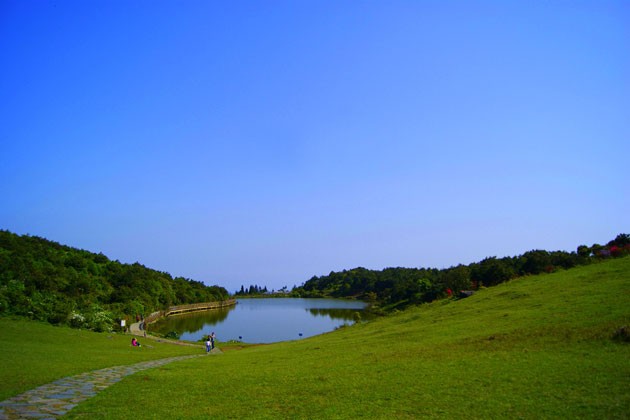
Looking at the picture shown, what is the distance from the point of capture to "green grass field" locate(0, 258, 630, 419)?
12.4m

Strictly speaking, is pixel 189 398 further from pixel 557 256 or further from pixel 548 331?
pixel 557 256

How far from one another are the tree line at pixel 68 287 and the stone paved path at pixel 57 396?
29482 millimetres

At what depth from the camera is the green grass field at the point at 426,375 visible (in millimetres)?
12406

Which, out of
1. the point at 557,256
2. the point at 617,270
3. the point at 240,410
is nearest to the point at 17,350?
the point at 240,410

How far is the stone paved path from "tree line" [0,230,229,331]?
29.5 meters

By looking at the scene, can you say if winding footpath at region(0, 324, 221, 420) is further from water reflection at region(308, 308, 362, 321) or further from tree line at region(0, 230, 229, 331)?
water reflection at region(308, 308, 362, 321)

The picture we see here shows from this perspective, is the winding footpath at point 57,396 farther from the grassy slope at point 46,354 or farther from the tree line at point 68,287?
the tree line at point 68,287

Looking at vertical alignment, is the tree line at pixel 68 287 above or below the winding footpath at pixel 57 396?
above

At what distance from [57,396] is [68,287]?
50961 mm

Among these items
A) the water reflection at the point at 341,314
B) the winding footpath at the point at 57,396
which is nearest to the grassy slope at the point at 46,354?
the winding footpath at the point at 57,396

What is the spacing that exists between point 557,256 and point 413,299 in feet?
129

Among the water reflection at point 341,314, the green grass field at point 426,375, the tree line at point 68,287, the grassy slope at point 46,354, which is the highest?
the tree line at point 68,287

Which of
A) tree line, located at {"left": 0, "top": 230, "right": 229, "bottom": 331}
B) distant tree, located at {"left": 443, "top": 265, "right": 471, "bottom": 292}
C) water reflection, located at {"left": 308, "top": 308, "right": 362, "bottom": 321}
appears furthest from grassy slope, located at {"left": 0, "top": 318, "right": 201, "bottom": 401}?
water reflection, located at {"left": 308, "top": 308, "right": 362, "bottom": 321}

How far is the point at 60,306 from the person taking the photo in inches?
1813
